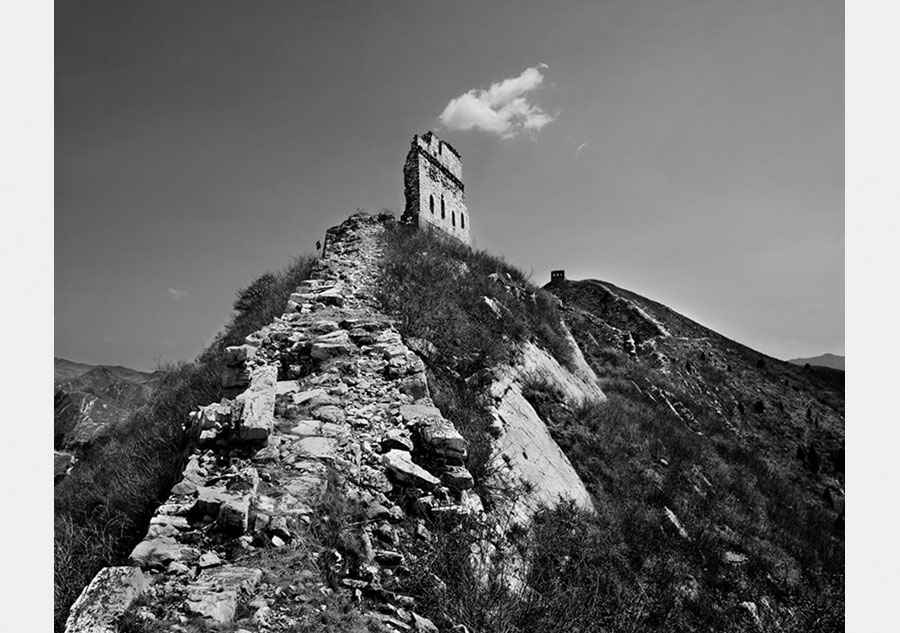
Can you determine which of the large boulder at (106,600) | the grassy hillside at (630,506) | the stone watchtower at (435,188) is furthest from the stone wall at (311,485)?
the stone watchtower at (435,188)

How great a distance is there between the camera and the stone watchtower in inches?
715

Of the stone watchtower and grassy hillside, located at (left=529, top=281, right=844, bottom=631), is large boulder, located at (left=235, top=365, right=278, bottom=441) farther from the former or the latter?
the stone watchtower

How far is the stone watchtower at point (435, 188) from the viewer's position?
1816cm

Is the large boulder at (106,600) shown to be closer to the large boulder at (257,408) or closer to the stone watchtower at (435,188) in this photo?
the large boulder at (257,408)

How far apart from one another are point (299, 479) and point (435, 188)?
649 inches

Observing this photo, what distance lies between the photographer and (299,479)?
4.64 meters

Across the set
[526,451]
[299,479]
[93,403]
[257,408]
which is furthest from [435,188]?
[93,403]

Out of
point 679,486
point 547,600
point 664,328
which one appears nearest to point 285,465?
point 547,600

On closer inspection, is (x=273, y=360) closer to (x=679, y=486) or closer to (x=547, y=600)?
(x=547, y=600)

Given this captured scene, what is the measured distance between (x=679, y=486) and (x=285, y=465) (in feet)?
27.9

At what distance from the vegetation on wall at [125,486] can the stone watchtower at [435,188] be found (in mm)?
7740

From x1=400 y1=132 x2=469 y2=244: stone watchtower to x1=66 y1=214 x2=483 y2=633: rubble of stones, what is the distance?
35.8 ft

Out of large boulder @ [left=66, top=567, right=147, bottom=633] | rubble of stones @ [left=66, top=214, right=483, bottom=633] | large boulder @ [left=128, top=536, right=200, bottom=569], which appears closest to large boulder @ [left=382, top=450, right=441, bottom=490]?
rubble of stones @ [left=66, top=214, right=483, bottom=633]

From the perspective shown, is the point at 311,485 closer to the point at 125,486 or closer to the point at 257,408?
the point at 257,408
